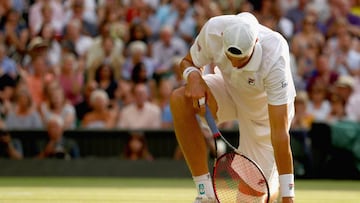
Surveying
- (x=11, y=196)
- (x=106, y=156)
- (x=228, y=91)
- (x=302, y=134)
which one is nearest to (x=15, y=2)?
(x=106, y=156)

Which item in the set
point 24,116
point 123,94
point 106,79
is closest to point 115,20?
point 106,79

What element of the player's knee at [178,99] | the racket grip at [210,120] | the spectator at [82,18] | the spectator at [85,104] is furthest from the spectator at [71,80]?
the racket grip at [210,120]

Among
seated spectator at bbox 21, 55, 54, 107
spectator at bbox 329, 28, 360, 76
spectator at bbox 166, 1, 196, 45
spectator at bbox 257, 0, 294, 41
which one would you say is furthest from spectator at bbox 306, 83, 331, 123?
seated spectator at bbox 21, 55, 54, 107

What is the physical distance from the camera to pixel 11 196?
30.7 feet

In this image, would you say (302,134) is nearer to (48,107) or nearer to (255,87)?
(48,107)

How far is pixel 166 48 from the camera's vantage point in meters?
15.9

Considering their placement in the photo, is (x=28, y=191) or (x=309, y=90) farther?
(x=309, y=90)

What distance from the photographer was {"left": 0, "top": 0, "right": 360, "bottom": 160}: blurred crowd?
1421cm

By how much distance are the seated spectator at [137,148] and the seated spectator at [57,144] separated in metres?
0.74

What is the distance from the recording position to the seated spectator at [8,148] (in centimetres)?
1363

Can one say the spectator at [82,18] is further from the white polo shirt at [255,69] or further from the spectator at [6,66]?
the white polo shirt at [255,69]

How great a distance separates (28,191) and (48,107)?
4.14m

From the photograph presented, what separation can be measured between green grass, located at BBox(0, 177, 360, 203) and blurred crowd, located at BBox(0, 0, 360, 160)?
125 centimetres

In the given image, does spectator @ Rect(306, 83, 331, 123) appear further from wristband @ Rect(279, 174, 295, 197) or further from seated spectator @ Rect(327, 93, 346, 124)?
wristband @ Rect(279, 174, 295, 197)
